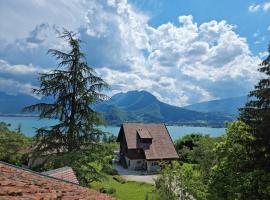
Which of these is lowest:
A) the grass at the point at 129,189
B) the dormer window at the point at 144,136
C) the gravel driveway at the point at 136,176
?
the grass at the point at 129,189

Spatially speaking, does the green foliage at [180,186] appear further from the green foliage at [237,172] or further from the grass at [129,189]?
the grass at [129,189]

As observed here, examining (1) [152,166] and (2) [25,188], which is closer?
(2) [25,188]

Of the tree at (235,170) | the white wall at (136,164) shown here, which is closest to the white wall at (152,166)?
the white wall at (136,164)

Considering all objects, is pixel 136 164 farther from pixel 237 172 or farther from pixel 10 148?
pixel 237 172

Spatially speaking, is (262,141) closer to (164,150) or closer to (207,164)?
(207,164)

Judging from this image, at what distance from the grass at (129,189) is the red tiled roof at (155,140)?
13439 mm

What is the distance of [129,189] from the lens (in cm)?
4234

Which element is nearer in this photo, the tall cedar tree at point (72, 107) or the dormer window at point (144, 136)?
the tall cedar tree at point (72, 107)

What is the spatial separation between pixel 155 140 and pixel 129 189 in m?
→ 22.2

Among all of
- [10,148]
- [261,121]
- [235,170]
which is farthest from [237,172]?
[10,148]

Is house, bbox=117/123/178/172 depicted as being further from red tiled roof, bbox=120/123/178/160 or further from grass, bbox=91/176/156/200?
grass, bbox=91/176/156/200

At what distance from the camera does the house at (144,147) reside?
60.5m

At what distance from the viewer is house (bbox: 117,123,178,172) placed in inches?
2383

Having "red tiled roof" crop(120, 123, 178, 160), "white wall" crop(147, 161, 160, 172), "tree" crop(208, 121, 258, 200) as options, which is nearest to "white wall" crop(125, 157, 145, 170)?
"white wall" crop(147, 161, 160, 172)
